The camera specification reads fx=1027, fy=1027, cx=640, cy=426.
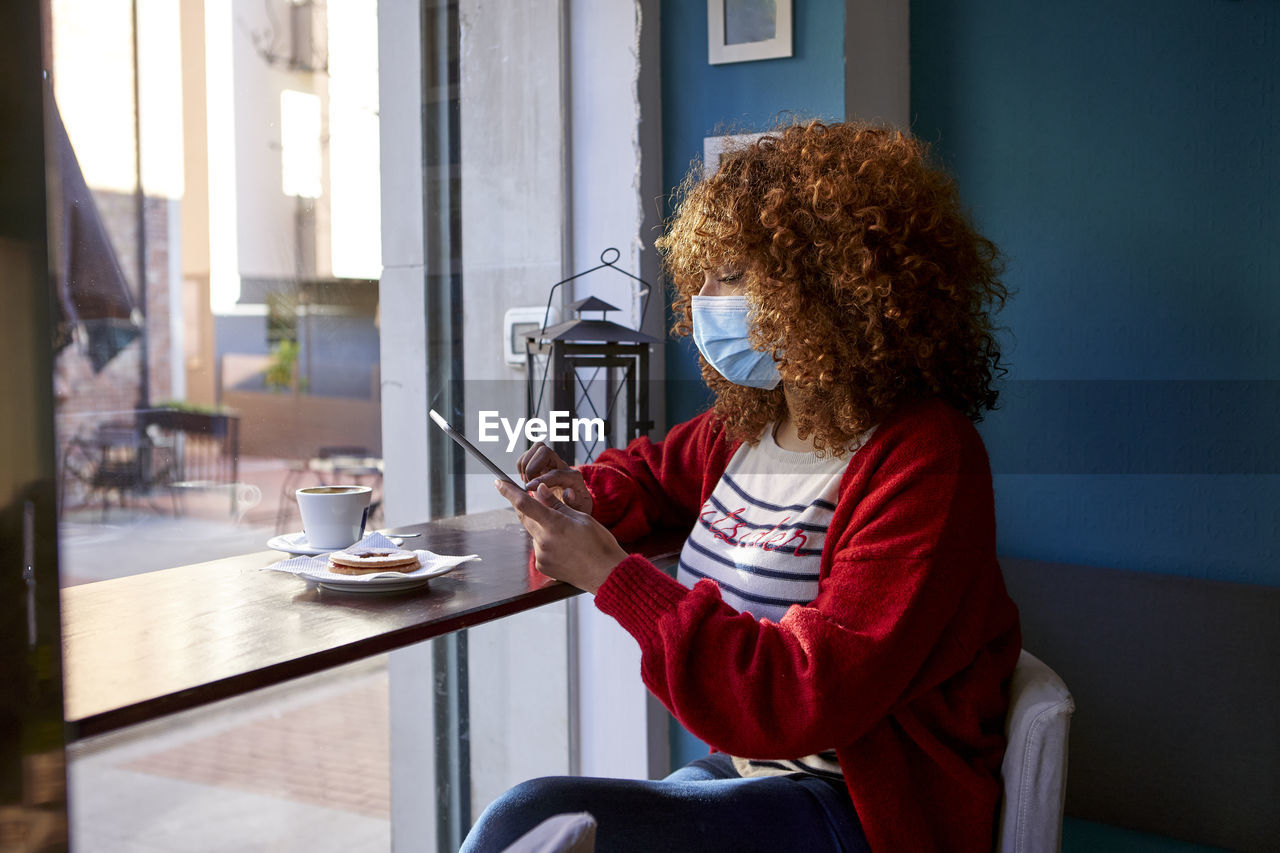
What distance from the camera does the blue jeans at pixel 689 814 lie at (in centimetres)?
102

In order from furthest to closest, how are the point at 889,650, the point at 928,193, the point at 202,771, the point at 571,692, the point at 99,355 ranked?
the point at 202,771 → the point at 571,692 → the point at 99,355 → the point at 928,193 → the point at 889,650

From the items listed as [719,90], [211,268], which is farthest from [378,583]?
[719,90]

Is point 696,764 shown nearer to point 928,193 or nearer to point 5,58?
point 928,193

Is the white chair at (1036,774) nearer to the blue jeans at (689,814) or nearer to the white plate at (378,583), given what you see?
the blue jeans at (689,814)

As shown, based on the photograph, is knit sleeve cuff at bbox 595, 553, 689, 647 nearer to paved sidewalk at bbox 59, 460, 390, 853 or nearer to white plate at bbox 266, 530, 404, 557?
white plate at bbox 266, 530, 404, 557

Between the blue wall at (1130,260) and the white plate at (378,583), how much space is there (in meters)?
1.23

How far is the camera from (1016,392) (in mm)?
1906

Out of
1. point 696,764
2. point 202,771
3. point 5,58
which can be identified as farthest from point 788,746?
point 202,771

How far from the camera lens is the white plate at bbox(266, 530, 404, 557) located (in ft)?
3.98

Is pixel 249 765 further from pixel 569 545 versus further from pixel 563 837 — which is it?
pixel 563 837

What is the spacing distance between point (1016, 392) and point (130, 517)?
155cm

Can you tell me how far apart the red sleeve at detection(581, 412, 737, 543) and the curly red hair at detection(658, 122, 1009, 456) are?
0.23 meters

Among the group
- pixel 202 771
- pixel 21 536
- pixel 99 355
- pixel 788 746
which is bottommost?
pixel 202 771

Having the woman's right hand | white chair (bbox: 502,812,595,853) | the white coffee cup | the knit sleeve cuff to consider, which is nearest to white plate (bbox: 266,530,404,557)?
the white coffee cup
